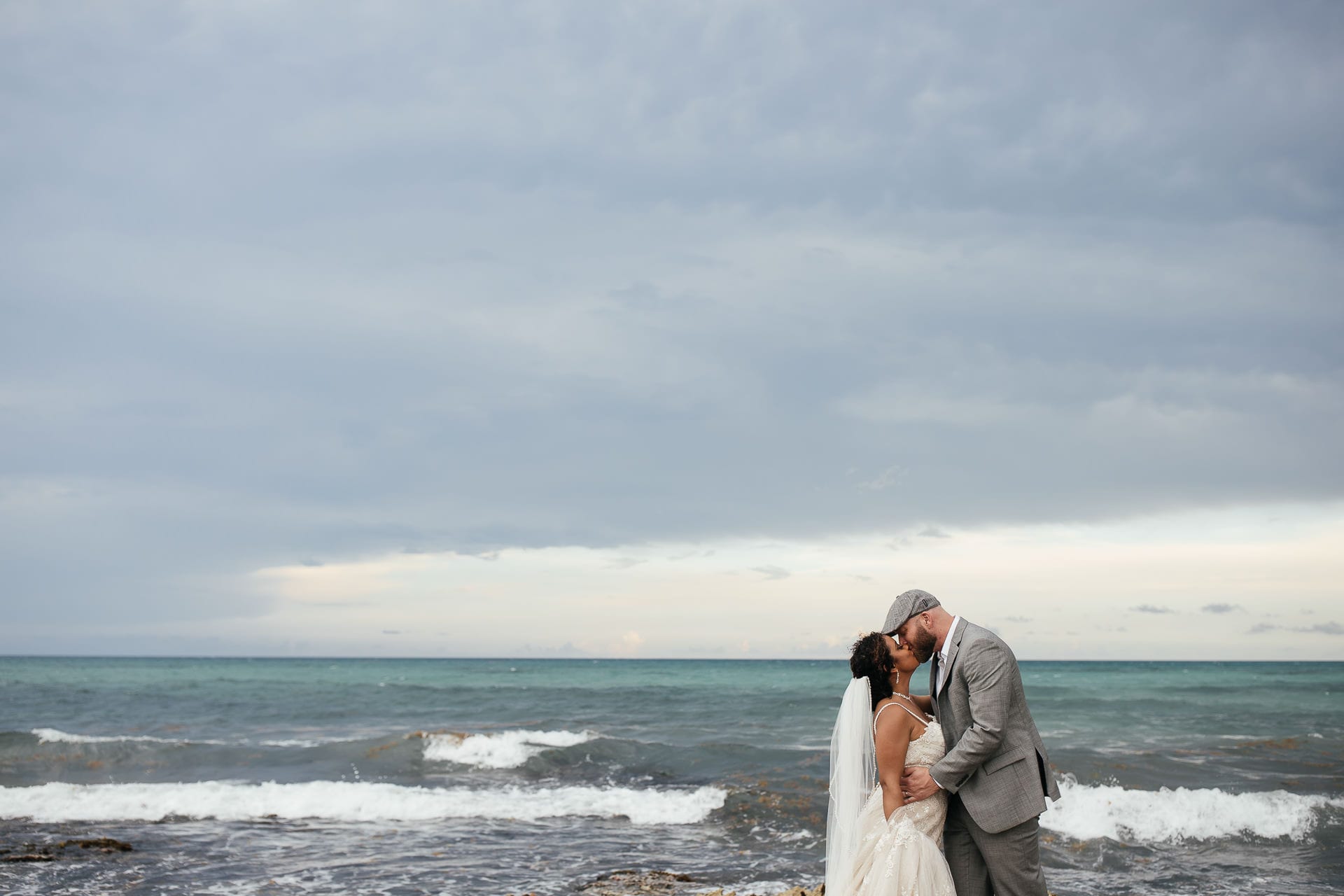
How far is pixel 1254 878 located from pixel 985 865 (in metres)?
7.09

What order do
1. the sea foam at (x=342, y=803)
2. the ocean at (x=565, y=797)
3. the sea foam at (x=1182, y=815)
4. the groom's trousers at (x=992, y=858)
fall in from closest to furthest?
the groom's trousers at (x=992, y=858), the ocean at (x=565, y=797), the sea foam at (x=1182, y=815), the sea foam at (x=342, y=803)

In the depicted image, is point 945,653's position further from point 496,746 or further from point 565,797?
point 496,746

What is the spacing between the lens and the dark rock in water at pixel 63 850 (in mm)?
10445

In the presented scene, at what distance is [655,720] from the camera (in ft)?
83.4

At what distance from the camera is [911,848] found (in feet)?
16.3

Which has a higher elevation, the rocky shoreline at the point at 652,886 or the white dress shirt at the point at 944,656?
the white dress shirt at the point at 944,656

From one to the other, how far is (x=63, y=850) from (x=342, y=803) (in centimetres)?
398

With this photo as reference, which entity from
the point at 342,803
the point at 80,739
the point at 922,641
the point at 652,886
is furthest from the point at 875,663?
the point at 80,739

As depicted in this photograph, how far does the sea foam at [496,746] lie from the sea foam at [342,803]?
10.0ft

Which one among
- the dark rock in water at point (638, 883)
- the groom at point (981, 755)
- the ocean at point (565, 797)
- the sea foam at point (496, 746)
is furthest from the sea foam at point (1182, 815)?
the sea foam at point (496, 746)

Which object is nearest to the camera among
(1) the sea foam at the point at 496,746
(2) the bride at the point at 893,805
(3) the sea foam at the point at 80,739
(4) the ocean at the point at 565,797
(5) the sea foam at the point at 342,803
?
(2) the bride at the point at 893,805

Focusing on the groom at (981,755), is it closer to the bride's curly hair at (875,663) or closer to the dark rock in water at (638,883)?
the bride's curly hair at (875,663)

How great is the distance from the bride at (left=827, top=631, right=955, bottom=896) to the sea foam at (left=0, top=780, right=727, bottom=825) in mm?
8574

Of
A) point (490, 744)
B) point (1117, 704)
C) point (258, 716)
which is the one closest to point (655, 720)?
point (490, 744)
